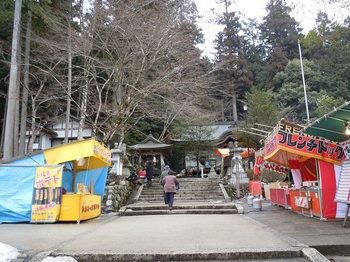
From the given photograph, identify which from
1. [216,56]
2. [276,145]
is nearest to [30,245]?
[276,145]

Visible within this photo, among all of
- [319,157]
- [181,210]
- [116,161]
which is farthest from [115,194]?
[319,157]

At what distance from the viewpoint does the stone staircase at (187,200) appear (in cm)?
1137

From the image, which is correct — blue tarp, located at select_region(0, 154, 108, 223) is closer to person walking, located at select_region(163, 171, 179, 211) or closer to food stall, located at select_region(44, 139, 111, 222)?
food stall, located at select_region(44, 139, 111, 222)

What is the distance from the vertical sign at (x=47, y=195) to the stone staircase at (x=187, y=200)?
318 centimetres

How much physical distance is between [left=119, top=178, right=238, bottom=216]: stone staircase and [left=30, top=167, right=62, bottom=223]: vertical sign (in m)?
3.18

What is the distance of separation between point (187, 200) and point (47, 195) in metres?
8.13

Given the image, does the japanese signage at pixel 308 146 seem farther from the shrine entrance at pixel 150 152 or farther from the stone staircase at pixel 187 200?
the shrine entrance at pixel 150 152

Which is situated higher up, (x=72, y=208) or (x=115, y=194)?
(x=115, y=194)

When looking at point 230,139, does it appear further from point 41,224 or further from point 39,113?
point 41,224

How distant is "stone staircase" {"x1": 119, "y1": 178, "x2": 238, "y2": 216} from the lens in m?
11.4

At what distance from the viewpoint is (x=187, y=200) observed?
605 inches

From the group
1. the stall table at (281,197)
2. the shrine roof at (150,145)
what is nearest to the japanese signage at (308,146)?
the stall table at (281,197)

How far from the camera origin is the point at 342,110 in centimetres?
630

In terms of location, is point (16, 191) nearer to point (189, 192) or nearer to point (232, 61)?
point (189, 192)
